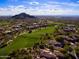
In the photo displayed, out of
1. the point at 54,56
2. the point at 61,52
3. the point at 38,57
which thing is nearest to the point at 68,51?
the point at 61,52

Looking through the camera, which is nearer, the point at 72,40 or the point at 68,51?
the point at 68,51

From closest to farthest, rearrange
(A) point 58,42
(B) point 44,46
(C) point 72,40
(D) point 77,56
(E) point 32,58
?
(E) point 32,58
(D) point 77,56
(B) point 44,46
(A) point 58,42
(C) point 72,40

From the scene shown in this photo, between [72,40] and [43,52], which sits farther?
[72,40]

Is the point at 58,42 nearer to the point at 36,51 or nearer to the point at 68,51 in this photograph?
the point at 68,51

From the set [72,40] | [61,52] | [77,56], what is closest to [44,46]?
[61,52]

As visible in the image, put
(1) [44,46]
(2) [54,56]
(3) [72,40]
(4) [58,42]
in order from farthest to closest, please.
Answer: (3) [72,40], (4) [58,42], (1) [44,46], (2) [54,56]

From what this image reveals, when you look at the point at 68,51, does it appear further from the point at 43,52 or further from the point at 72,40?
the point at 72,40

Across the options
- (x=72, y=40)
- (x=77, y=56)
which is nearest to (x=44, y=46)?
(x=77, y=56)

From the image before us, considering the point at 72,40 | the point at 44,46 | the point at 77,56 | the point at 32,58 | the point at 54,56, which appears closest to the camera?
the point at 32,58
